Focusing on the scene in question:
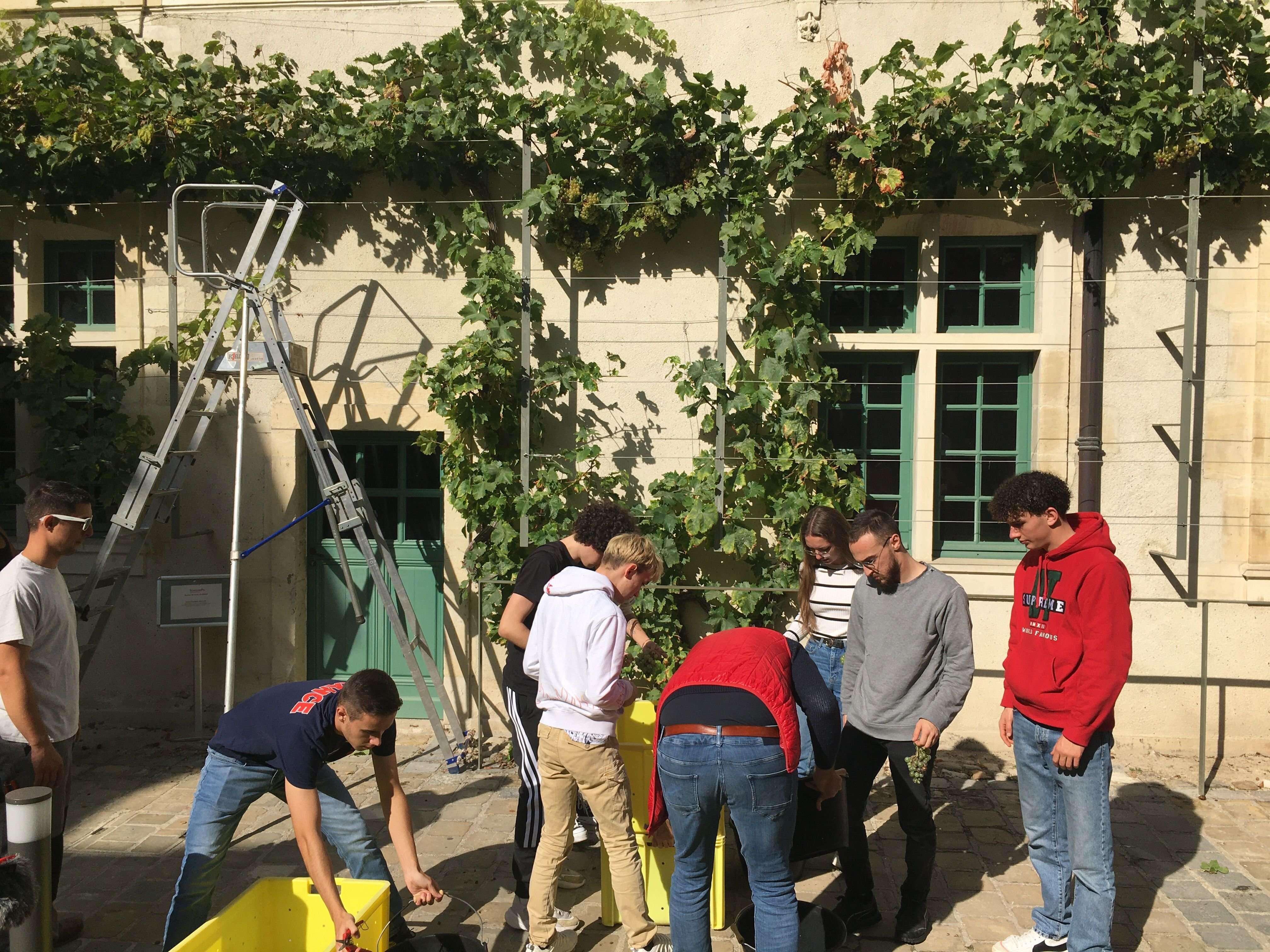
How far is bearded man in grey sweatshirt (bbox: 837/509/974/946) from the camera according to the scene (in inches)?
158

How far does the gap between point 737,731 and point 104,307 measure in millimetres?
6026

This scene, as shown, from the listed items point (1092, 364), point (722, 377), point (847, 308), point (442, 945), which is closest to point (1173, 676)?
point (1092, 364)

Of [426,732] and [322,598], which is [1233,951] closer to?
[426,732]

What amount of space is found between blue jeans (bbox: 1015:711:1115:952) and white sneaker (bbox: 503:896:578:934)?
6.17 ft

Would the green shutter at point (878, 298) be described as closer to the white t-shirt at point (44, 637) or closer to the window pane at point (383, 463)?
the window pane at point (383, 463)

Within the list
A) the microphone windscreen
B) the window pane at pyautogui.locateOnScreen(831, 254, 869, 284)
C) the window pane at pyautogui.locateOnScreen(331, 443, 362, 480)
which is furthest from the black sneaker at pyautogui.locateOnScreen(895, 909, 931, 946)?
the window pane at pyautogui.locateOnScreen(331, 443, 362, 480)

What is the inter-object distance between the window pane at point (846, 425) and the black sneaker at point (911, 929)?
3.29 meters

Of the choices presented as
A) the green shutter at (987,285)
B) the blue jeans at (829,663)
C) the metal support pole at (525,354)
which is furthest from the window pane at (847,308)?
the blue jeans at (829,663)

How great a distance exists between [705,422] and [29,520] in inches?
147

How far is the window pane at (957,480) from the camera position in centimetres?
664

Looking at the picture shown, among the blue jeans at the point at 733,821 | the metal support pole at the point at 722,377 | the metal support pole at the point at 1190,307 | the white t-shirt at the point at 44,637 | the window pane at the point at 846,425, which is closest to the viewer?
the blue jeans at the point at 733,821

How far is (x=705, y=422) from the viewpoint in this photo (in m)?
6.26

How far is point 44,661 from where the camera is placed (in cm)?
388

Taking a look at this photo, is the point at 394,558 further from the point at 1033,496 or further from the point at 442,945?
the point at 1033,496
